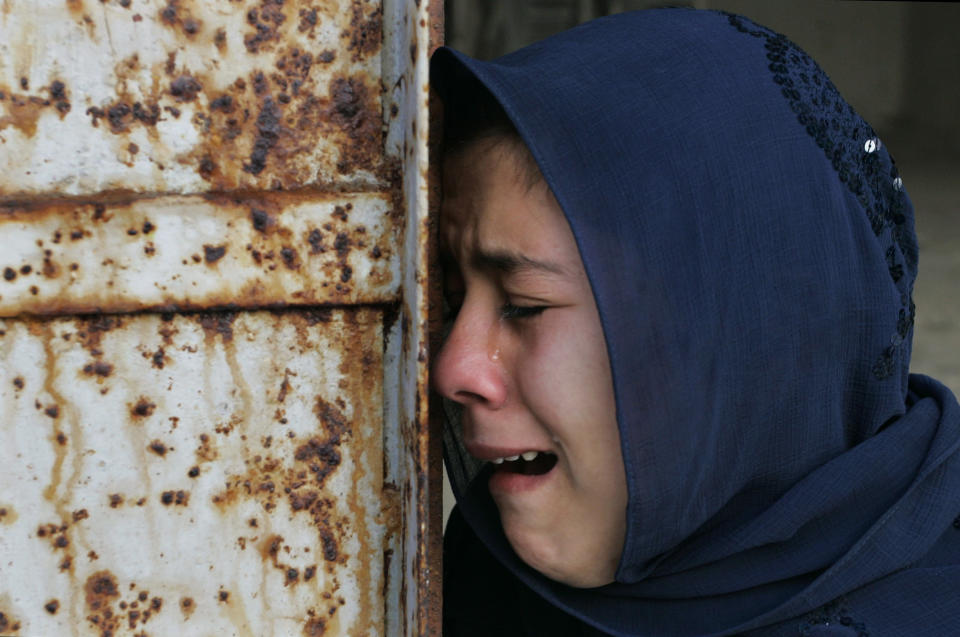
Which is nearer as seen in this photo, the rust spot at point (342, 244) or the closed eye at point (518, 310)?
the rust spot at point (342, 244)

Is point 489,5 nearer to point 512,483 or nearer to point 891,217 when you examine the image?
point 891,217

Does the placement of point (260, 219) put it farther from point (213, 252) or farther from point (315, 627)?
point (315, 627)

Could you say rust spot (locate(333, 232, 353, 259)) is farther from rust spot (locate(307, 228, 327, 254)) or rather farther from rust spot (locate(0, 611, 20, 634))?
rust spot (locate(0, 611, 20, 634))

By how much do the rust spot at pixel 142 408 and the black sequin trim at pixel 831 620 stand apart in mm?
865

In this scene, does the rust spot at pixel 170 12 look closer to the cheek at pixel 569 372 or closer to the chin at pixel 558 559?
the cheek at pixel 569 372

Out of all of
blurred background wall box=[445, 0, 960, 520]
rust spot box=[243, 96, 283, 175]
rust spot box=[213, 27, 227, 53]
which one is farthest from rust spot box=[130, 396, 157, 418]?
blurred background wall box=[445, 0, 960, 520]

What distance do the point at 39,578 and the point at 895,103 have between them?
15.6 feet

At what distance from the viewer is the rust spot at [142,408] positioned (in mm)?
884

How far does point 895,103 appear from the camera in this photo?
4645mm

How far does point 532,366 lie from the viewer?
1061 millimetres

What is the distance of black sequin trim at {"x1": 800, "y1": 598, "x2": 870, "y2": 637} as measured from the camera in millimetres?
1175

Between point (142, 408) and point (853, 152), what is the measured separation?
3.13 ft

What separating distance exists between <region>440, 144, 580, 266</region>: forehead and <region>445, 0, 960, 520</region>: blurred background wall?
2831 mm

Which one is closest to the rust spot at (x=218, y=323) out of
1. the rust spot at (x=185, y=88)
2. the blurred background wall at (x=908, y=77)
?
the rust spot at (x=185, y=88)
